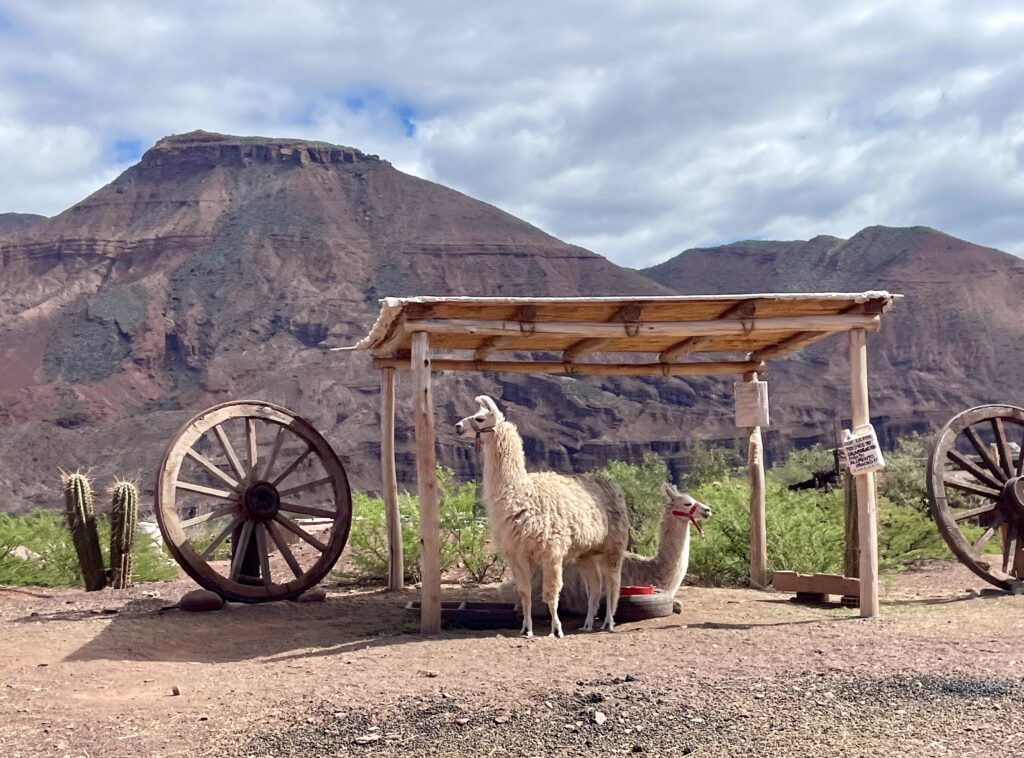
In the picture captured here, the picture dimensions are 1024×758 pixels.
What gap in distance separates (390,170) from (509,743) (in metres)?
90.1

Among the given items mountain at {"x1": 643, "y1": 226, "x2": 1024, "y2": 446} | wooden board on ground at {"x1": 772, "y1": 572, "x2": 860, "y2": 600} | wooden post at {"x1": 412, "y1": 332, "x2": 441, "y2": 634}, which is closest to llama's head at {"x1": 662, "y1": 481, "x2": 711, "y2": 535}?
wooden board on ground at {"x1": 772, "y1": 572, "x2": 860, "y2": 600}

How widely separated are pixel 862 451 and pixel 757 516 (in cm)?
297

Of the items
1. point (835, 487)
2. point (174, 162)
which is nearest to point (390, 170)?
point (174, 162)

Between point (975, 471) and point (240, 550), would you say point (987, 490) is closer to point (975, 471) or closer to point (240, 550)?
point (975, 471)

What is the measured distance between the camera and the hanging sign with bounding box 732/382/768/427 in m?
11.1

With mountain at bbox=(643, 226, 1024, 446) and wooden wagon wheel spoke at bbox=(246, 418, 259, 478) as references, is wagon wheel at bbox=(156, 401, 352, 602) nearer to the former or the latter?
wooden wagon wheel spoke at bbox=(246, 418, 259, 478)

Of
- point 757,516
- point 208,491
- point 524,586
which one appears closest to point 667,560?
point 524,586

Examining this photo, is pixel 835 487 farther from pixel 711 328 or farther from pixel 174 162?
pixel 174 162

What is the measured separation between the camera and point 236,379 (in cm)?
6462

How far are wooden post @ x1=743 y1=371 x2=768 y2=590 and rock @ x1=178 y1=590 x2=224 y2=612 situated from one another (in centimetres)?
586

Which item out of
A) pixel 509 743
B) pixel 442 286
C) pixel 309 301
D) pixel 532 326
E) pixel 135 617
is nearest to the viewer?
pixel 509 743

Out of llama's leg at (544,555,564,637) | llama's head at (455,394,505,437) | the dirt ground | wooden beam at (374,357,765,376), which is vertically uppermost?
wooden beam at (374,357,765,376)

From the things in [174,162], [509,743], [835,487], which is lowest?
[509,743]

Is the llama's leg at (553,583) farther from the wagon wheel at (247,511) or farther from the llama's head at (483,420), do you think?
the wagon wheel at (247,511)
